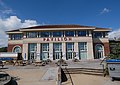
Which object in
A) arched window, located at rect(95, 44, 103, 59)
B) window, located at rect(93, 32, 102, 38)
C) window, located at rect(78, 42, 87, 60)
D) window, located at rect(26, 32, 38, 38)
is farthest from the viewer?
window, located at rect(93, 32, 102, 38)

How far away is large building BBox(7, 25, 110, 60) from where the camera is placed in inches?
1610

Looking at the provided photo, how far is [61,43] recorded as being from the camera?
4112 centimetres

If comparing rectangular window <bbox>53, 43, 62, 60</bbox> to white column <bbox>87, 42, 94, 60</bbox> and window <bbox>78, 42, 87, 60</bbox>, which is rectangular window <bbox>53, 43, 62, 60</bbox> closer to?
window <bbox>78, 42, 87, 60</bbox>

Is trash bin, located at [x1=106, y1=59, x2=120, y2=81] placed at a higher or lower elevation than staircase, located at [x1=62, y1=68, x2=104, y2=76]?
higher

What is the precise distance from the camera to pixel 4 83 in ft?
30.4

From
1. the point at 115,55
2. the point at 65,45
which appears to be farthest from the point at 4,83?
the point at 65,45

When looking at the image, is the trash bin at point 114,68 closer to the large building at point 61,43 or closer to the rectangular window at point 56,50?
the large building at point 61,43

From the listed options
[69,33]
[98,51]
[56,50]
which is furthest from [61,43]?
[98,51]

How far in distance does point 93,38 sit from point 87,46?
4262 mm

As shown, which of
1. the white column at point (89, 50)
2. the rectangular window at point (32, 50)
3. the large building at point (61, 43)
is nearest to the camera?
the white column at point (89, 50)

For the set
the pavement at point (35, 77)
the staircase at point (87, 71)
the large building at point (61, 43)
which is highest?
the large building at point (61, 43)

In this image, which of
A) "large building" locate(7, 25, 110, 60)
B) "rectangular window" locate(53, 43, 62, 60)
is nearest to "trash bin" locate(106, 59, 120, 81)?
"large building" locate(7, 25, 110, 60)

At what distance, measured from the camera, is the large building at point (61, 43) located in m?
40.9

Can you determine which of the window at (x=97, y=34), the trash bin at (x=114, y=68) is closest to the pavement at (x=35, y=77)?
the trash bin at (x=114, y=68)
